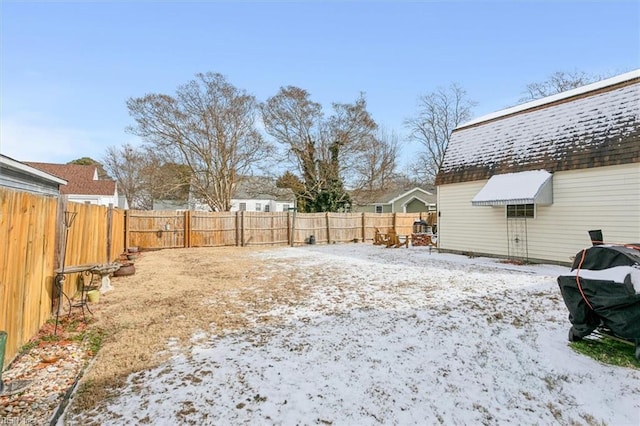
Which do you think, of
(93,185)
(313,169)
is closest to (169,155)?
(93,185)

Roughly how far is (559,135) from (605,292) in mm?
7788

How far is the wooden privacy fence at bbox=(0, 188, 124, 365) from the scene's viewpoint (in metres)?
3.21

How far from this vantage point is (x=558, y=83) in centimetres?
2483

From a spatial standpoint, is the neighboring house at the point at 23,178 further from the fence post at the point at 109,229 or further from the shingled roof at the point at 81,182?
the shingled roof at the point at 81,182

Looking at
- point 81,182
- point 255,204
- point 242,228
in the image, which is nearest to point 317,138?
point 242,228

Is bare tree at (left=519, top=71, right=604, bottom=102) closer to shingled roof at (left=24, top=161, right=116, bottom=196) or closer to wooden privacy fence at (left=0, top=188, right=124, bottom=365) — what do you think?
wooden privacy fence at (left=0, top=188, right=124, bottom=365)

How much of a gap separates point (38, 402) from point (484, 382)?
398 cm

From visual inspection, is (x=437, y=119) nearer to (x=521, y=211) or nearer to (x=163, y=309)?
(x=521, y=211)

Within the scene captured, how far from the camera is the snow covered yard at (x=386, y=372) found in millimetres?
2566

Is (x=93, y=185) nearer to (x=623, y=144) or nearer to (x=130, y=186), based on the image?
(x=130, y=186)

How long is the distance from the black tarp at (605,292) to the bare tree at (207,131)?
72.4 ft

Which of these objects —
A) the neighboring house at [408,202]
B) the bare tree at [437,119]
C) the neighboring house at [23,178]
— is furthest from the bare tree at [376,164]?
the neighboring house at [23,178]

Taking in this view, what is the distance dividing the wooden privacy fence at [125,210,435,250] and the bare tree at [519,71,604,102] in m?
15.8

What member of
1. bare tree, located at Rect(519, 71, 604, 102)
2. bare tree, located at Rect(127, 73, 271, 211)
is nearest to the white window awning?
bare tree, located at Rect(127, 73, 271, 211)
